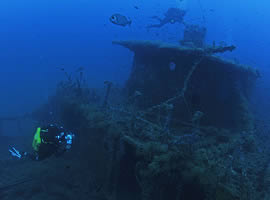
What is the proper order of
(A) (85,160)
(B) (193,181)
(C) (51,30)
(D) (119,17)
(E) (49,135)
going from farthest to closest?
(C) (51,30) < (D) (119,17) < (A) (85,160) < (E) (49,135) < (B) (193,181)

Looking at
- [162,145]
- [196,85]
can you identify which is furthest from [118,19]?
[162,145]

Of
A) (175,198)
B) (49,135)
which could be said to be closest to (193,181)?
(175,198)

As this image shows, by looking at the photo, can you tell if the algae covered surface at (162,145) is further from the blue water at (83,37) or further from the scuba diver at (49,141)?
the blue water at (83,37)

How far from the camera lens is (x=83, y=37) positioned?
94375mm

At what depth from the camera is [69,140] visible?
16.1 feet

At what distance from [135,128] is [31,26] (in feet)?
367

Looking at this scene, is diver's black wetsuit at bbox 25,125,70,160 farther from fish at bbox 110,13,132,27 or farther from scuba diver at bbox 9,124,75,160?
fish at bbox 110,13,132,27

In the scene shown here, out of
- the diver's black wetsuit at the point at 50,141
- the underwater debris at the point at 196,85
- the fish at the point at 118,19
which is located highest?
the fish at the point at 118,19

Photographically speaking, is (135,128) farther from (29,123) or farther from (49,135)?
(29,123)

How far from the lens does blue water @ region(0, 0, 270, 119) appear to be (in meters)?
35.8

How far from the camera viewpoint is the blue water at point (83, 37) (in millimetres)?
35750

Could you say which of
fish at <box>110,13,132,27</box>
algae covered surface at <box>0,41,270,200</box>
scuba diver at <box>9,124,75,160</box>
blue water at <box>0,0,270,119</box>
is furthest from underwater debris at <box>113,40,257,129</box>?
blue water at <box>0,0,270,119</box>

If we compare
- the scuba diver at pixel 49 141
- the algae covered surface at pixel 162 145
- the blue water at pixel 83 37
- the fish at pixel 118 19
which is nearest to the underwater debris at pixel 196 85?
the algae covered surface at pixel 162 145

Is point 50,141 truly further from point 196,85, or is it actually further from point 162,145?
point 196,85
